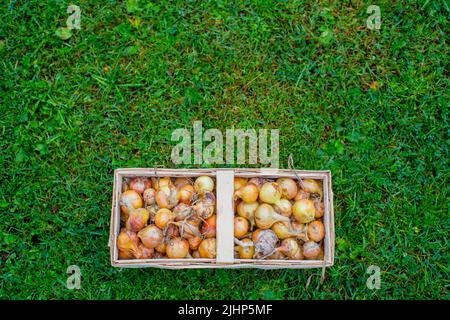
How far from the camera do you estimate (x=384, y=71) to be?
4184 mm

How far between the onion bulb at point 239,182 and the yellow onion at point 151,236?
0.65 metres

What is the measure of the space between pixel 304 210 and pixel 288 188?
8.0 inches

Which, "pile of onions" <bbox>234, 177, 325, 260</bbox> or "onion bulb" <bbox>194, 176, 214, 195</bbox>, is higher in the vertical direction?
"onion bulb" <bbox>194, 176, 214, 195</bbox>

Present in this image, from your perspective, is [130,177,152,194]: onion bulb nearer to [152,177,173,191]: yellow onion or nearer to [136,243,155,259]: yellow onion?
[152,177,173,191]: yellow onion

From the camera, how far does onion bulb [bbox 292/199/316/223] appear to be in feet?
10.8

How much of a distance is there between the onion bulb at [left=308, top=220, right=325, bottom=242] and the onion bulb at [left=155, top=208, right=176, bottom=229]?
1011mm

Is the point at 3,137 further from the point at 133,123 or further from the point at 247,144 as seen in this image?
the point at 247,144

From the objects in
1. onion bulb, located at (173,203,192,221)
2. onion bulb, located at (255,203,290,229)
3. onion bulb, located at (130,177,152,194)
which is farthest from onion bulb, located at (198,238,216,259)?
onion bulb, located at (130,177,152,194)

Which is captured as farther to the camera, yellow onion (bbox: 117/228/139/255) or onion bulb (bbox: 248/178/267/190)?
onion bulb (bbox: 248/178/267/190)

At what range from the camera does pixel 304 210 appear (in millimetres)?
3297

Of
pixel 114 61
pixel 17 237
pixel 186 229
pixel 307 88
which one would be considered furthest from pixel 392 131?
pixel 17 237

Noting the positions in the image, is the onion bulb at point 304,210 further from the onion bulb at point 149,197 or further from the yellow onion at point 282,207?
the onion bulb at point 149,197

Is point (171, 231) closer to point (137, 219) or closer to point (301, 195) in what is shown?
point (137, 219)

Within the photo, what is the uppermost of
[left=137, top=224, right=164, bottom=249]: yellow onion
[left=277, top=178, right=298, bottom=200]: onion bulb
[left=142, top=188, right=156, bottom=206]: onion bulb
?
[left=277, top=178, right=298, bottom=200]: onion bulb
